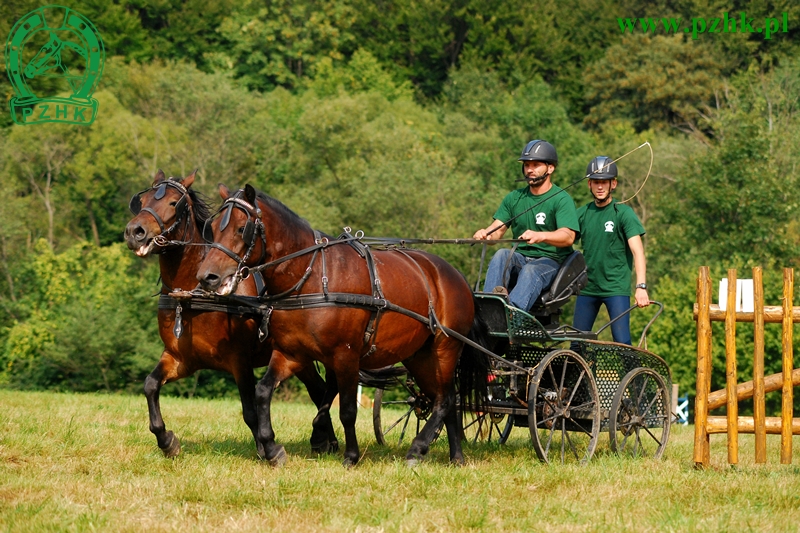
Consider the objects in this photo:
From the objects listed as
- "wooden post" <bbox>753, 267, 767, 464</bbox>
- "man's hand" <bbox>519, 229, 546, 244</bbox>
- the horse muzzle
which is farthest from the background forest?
the horse muzzle

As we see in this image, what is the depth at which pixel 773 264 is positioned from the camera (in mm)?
32562

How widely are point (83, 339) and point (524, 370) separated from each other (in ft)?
82.5

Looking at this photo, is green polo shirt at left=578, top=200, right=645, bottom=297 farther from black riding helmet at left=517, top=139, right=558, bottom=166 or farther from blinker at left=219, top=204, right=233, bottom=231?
blinker at left=219, top=204, right=233, bottom=231

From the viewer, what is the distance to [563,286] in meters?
8.77

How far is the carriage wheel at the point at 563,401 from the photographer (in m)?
8.36

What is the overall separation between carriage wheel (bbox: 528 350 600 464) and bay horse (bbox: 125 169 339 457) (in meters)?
2.21

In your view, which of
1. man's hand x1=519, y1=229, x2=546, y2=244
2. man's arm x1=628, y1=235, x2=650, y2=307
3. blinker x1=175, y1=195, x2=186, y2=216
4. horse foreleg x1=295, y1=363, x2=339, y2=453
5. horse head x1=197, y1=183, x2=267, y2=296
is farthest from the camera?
man's arm x1=628, y1=235, x2=650, y2=307

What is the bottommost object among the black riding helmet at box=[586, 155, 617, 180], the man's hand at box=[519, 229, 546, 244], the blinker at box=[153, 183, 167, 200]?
the man's hand at box=[519, 229, 546, 244]

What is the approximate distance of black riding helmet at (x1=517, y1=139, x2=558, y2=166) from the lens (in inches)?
352

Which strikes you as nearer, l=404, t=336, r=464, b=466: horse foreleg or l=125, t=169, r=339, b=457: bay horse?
l=125, t=169, r=339, b=457: bay horse

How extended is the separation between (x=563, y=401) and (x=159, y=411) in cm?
339

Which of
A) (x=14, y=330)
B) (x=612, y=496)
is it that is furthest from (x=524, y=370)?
(x=14, y=330)

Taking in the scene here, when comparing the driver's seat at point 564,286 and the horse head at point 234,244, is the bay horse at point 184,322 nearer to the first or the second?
the horse head at point 234,244

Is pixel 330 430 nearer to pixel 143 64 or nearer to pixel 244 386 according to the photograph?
pixel 244 386
